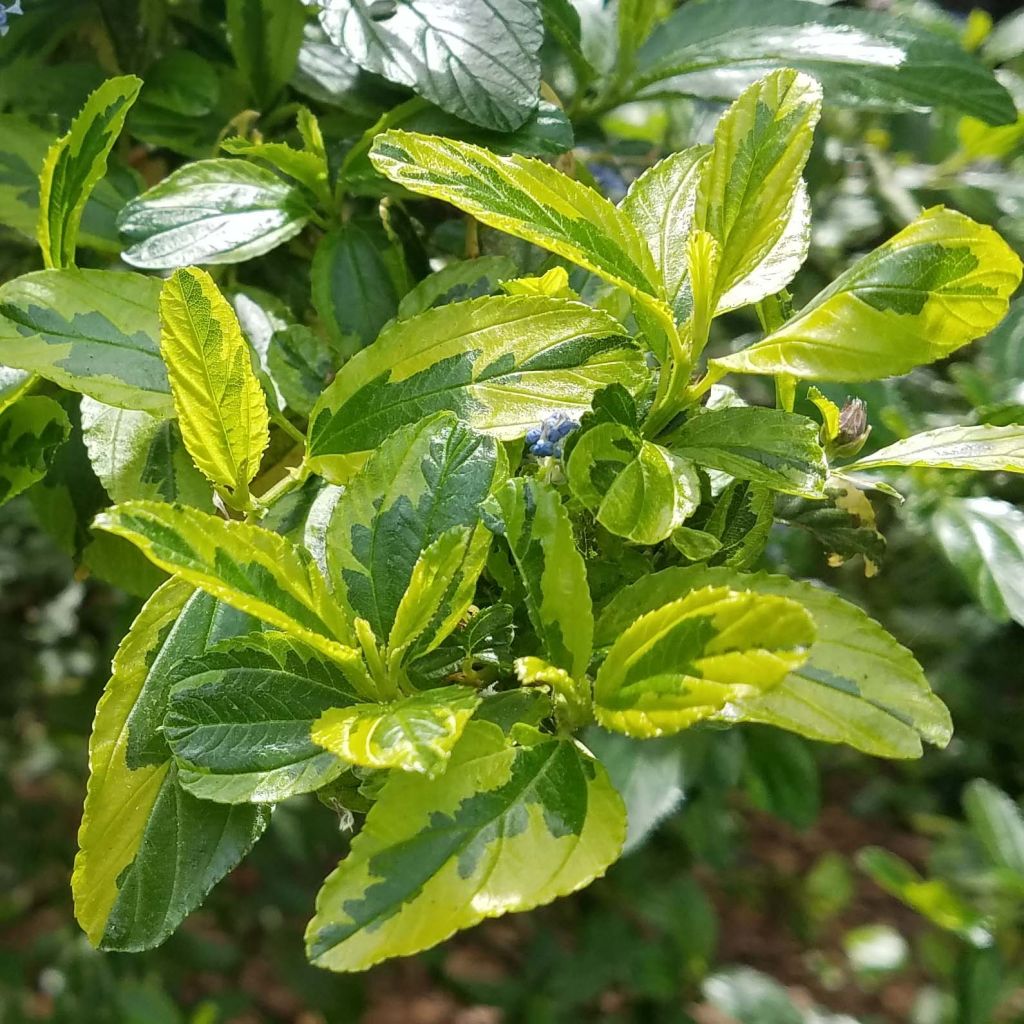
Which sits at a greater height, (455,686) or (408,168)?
(408,168)

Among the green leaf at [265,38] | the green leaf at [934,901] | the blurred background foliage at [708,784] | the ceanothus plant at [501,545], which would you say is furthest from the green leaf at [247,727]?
the green leaf at [934,901]

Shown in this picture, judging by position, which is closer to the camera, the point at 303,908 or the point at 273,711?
the point at 273,711

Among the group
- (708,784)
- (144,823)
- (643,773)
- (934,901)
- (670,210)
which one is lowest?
(934,901)

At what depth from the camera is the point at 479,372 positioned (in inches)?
14.1

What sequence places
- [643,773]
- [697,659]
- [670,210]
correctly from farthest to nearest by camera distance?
[643,773] < [670,210] < [697,659]

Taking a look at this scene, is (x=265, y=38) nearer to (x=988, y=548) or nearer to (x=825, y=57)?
(x=825, y=57)

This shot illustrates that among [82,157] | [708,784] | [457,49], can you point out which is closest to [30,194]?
[82,157]

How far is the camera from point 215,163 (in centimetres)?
48

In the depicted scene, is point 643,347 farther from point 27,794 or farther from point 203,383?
point 27,794

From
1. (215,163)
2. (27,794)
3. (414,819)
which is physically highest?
(215,163)

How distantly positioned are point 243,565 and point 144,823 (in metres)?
0.11

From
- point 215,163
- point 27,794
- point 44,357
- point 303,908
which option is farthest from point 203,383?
point 27,794

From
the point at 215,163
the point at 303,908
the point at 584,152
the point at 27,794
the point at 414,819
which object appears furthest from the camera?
the point at 27,794

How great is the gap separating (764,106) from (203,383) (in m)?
0.22
